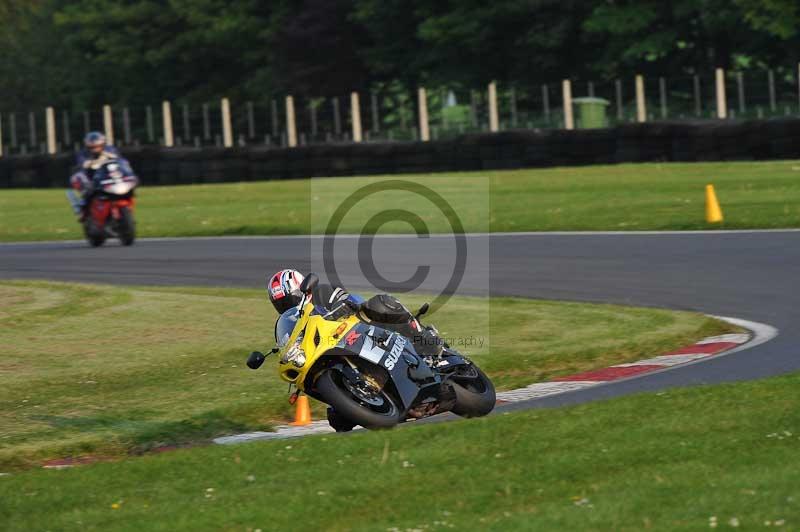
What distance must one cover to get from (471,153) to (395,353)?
2456cm

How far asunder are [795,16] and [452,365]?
Result: 3457cm

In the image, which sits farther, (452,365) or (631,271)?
(631,271)

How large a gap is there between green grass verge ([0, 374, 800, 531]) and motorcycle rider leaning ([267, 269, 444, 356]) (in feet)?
2.33

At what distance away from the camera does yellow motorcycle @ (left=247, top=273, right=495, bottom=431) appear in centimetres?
873

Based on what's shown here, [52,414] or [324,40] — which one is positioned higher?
[324,40]

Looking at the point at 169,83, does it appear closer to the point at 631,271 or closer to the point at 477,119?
the point at 477,119

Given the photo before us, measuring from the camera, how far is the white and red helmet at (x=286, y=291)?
30.0ft

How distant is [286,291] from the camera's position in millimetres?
9156

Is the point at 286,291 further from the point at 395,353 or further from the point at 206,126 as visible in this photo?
the point at 206,126

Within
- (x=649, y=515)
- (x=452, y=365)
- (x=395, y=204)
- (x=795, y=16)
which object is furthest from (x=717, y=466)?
(x=795, y=16)

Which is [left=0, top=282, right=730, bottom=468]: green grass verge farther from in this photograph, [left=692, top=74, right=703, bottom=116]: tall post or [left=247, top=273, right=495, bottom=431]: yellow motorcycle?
[left=692, top=74, right=703, bottom=116]: tall post

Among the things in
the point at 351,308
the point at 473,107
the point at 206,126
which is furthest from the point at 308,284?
the point at 206,126

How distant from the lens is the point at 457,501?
708cm

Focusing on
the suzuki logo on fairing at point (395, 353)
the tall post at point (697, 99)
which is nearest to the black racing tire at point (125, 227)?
the suzuki logo on fairing at point (395, 353)
